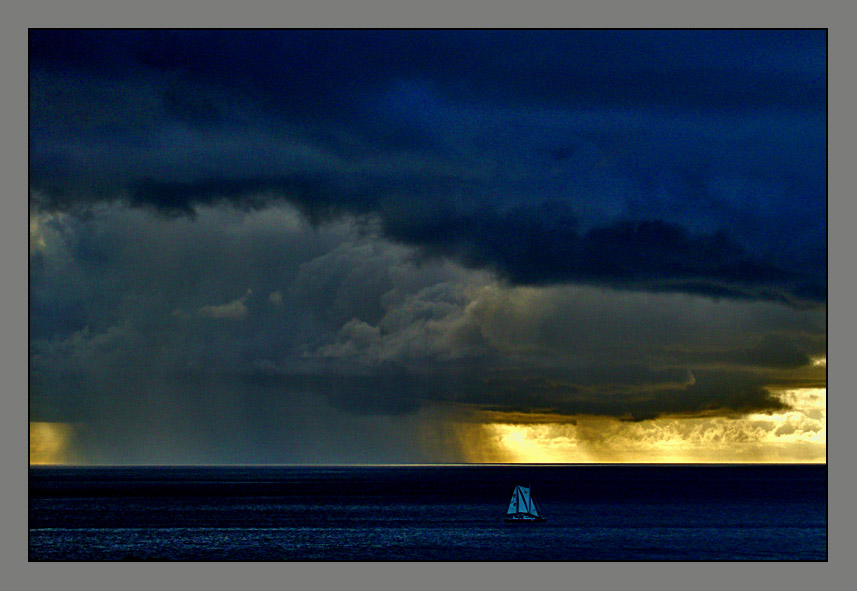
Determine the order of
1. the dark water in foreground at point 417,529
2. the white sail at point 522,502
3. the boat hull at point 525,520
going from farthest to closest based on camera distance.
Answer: the boat hull at point 525,520, the white sail at point 522,502, the dark water in foreground at point 417,529

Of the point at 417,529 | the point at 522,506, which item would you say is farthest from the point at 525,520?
the point at 417,529

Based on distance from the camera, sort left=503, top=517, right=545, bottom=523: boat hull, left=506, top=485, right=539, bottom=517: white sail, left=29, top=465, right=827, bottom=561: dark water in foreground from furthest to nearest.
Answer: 1. left=503, top=517, right=545, bottom=523: boat hull
2. left=506, top=485, right=539, bottom=517: white sail
3. left=29, top=465, right=827, bottom=561: dark water in foreground

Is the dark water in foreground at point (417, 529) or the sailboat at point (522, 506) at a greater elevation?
the sailboat at point (522, 506)

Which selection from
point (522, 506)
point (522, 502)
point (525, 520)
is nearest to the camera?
point (522, 502)

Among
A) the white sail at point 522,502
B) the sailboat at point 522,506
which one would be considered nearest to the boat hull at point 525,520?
the sailboat at point 522,506

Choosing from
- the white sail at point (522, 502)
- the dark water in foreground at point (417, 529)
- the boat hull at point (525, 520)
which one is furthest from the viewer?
the boat hull at point (525, 520)

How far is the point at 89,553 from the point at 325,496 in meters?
99.9

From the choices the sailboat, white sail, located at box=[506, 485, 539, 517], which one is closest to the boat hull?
the sailboat

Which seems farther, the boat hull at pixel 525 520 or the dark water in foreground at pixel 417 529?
the boat hull at pixel 525 520

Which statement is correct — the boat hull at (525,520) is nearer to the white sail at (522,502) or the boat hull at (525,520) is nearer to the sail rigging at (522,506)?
the sail rigging at (522,506)

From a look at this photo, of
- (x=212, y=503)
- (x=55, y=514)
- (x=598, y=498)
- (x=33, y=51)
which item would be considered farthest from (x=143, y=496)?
(x=33, y=51)

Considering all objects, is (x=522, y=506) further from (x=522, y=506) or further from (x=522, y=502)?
(x=522, y=502)

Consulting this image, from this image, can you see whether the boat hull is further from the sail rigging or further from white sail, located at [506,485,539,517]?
white sail, located at [506,485,539,517]

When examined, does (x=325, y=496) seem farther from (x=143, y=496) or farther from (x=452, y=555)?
(x=452, y=555)
